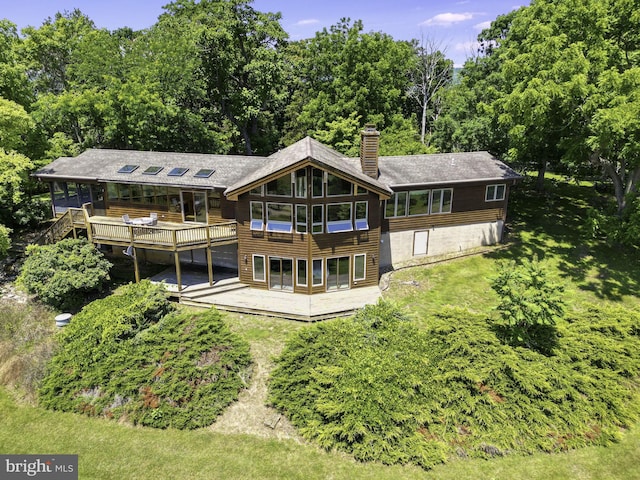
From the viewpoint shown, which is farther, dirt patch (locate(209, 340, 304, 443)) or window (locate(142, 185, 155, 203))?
window (locate(142, 185, 155, 203))

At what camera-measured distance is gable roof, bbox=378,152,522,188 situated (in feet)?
74.2

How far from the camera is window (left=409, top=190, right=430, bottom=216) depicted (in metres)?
23.0

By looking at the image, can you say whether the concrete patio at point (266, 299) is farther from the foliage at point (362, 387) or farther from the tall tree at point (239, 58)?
the tall tree at point (239, 58)

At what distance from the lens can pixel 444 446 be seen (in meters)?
11.8

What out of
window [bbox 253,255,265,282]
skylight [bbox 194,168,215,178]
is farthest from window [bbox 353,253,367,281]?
skylight [bbox 194,168,215,178]

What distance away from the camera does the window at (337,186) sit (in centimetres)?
1884

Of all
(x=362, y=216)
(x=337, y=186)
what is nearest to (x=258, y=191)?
(x=337, y=186)

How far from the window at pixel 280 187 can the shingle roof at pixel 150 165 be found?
113 inches

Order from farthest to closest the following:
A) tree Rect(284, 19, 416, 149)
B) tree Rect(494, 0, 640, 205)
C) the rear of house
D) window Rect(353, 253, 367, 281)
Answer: tree Rect(284, 19, 416, 149) < window Rect(353, 253, 367, 281) < tree Rect(494, 0, 640, 205) < the rear of house

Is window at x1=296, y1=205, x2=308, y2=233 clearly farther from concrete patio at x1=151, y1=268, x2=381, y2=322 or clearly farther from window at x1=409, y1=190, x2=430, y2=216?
window at x1=409, y1=190, x2=430, y2=216

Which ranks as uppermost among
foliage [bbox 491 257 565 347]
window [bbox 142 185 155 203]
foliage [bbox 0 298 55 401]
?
window [bbox 142 185 155 203]

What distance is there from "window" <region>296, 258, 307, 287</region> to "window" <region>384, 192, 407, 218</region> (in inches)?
236

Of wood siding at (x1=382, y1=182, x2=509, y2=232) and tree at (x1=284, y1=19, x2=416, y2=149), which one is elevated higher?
tree at (x1=284, y1=19, x2=416, y2=149)

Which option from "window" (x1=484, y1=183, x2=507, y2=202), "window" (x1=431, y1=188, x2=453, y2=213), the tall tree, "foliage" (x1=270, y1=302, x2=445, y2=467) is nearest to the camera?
"foliage" (x1=270, y1=302, x2=445, y2=467)
